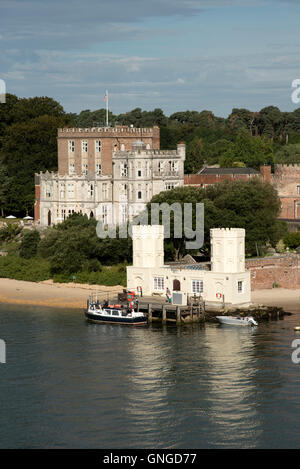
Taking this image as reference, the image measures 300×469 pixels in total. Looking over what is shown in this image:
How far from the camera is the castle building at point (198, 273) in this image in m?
64.6

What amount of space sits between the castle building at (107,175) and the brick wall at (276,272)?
2082 cm

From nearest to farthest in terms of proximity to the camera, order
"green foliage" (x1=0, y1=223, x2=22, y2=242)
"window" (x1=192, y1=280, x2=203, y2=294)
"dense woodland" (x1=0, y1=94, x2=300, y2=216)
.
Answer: "window" (x1=192, y1=280, x2=203, y2=294) → "green foliage" (x1=0, y1=223, x2=22, y2=242) → "dense woodland" (x1=0, y1=94, x2=300, y2=216)

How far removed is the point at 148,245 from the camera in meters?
68.2

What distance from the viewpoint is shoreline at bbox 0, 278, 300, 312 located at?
68375 millimetres

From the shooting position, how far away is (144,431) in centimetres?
3916

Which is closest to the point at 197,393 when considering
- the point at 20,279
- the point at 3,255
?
the point at 20,279

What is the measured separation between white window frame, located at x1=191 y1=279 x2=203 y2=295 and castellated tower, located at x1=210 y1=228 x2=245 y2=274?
4.43ft

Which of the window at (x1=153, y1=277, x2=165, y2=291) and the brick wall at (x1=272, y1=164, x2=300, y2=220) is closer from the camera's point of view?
the window at (x1=153, y1=277, x2=165, y2=291)

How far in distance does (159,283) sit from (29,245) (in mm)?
20190

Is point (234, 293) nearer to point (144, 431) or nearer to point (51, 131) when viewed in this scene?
point (144, 431)

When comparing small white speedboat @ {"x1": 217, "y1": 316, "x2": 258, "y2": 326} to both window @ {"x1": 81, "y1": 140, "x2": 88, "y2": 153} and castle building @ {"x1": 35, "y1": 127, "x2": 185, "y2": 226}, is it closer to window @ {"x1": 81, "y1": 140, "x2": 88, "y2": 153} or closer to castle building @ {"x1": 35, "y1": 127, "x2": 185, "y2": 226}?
castle building @ {"x1": 35, "y1": 127, "x2": 185, "y2": 226}

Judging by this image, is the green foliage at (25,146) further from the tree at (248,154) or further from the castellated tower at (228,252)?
the castellated tower at (228,252)

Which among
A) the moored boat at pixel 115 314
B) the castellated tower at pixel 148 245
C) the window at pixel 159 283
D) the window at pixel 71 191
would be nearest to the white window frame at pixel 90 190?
the window at pixel 71 191

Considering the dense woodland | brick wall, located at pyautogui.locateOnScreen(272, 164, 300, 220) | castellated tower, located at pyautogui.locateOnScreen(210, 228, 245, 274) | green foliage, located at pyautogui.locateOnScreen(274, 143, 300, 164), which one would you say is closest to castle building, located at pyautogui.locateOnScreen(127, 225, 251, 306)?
castellated tower, located at pyautogui.locateOnScreen(210, 228, 245, 274)
